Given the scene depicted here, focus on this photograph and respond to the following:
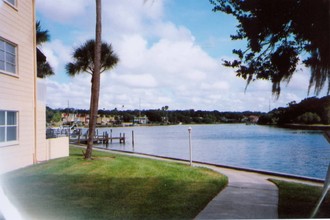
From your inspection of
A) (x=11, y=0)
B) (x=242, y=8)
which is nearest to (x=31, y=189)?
(x=242, y=8)

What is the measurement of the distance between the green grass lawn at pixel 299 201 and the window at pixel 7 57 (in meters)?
7.18

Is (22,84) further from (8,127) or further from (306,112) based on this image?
(306,112)

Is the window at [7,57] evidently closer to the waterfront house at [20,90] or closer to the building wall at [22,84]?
the waterfront house at [20,90]

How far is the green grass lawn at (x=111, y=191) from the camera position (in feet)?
18.2

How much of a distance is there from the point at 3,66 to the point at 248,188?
22.3 ft

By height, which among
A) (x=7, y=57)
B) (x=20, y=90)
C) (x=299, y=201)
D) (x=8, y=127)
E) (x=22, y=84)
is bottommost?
(x=299, y=201)

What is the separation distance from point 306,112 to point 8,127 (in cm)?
787

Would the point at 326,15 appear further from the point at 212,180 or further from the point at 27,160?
the point at 27,160

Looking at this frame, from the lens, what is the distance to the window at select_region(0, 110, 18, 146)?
31.2 ft

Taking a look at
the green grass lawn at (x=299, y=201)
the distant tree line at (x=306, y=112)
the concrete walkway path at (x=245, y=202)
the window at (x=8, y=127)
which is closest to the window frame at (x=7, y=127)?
the window at (x=8, y=127)

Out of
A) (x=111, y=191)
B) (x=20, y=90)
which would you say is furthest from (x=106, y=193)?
(x=20, y=90)

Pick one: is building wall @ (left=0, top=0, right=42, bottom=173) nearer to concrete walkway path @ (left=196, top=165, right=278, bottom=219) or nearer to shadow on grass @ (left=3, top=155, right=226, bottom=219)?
shadow on grass @ (left=3, top=155, right=226, bottom=219)

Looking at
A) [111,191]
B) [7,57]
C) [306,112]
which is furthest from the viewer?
[7,57]

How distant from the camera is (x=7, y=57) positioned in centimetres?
994
